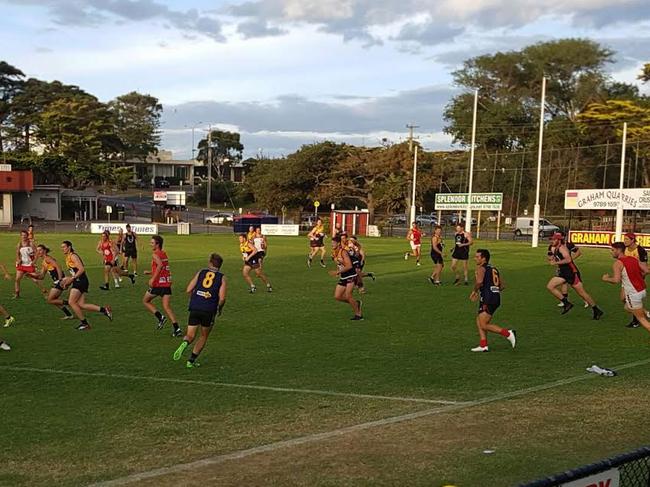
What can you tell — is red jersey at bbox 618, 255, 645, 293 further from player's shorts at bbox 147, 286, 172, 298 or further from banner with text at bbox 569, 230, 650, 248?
banner with text at bbox 569, 230, 650, 248

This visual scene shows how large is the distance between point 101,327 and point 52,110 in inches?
3090

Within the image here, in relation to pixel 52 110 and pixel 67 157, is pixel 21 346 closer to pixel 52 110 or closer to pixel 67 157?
pixel 67 157

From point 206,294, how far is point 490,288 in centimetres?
467

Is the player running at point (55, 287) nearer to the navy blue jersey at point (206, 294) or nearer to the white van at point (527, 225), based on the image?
the navy blue jersey at point (206, 294)

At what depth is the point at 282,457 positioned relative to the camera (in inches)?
270

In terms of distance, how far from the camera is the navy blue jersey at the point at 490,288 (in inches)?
465

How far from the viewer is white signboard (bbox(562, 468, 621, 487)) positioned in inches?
128

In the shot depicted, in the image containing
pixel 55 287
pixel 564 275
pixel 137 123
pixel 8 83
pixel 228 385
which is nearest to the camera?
pixel 228 385

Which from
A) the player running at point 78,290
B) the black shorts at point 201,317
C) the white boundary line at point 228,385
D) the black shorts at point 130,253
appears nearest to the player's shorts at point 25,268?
the player running at point 78,290

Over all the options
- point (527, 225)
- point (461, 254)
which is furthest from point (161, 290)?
point (527, 225)

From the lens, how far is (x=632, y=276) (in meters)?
12.6

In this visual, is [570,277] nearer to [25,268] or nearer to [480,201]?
[25,268]

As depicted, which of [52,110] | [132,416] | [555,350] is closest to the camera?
[132,416]

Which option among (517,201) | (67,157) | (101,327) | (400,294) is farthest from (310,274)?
(67,157)
